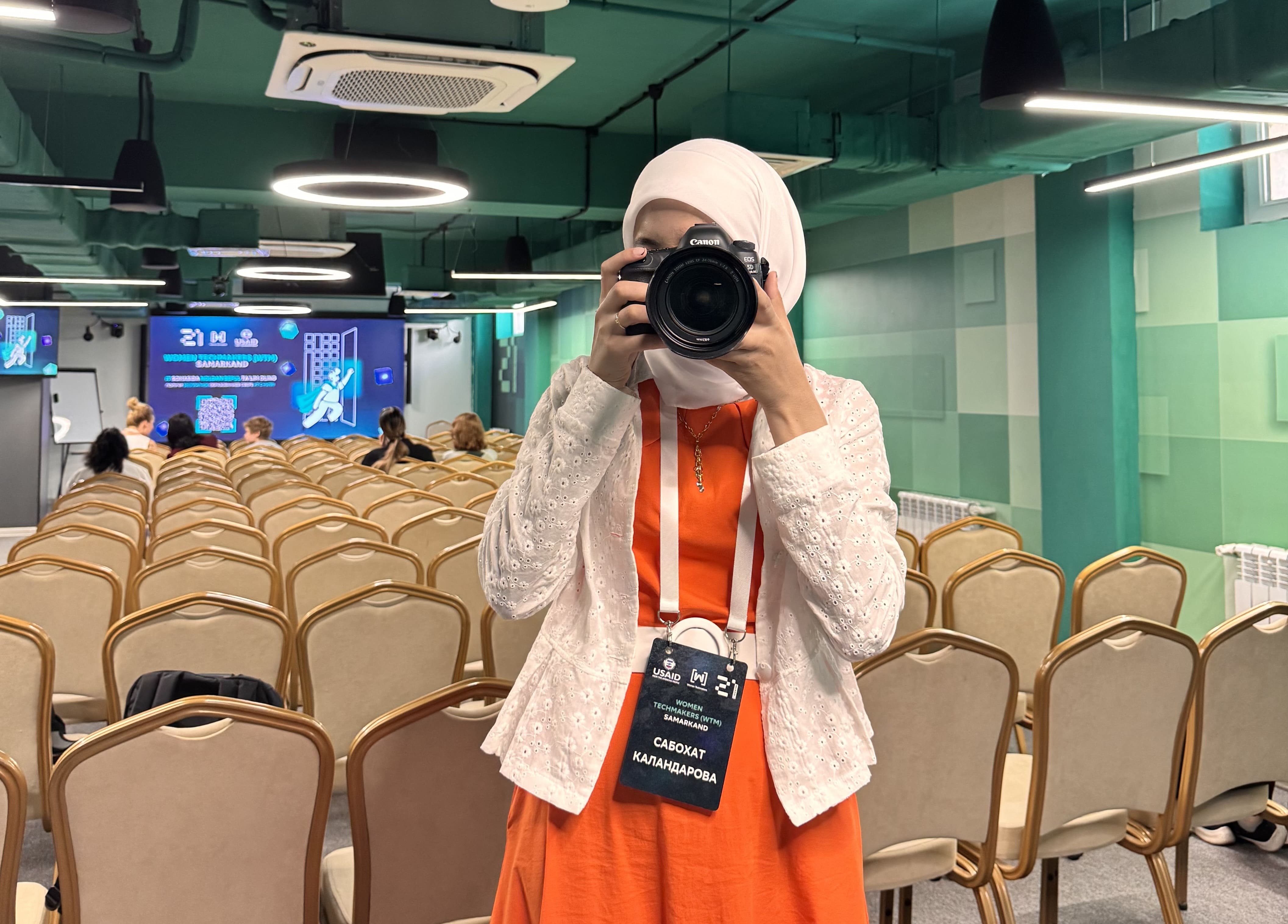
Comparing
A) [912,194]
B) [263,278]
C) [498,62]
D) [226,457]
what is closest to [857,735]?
[498,62]

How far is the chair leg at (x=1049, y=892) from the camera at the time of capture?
8.82 feet

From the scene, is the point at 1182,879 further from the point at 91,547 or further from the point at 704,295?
the point at 91,547

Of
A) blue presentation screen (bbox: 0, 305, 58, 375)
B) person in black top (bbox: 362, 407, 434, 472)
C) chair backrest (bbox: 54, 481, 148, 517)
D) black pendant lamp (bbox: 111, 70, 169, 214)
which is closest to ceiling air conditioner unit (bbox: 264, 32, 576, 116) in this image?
black pendant lamp (bbox: 111, 70, 169, 214)

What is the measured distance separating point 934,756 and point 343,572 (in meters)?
2.70

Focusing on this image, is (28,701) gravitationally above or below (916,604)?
below

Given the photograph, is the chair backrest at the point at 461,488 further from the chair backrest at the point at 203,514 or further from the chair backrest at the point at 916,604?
the chair backrest at the point at 916,604

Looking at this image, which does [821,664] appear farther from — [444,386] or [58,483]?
[444,386]

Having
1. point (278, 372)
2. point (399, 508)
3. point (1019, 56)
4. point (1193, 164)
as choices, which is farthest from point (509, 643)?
point (278, 372)

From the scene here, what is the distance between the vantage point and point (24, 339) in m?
14.2

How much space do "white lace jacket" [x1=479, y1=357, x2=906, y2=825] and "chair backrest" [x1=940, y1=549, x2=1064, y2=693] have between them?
9.04ft

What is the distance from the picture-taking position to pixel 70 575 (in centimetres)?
373

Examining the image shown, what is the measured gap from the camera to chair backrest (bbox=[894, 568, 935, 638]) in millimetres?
3617

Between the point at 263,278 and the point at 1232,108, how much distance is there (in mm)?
11935

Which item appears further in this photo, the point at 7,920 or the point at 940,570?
the point at 940,570
